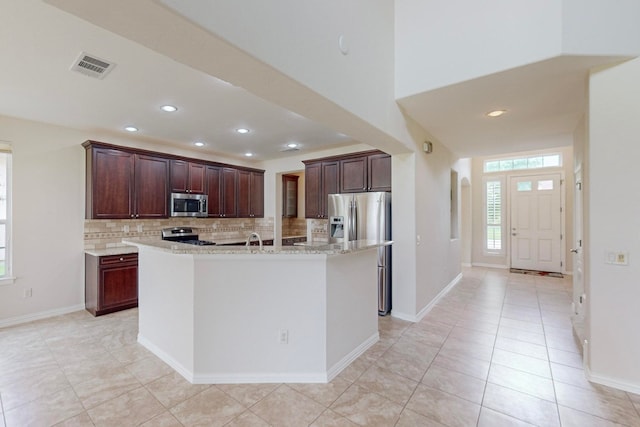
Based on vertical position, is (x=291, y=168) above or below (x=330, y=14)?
below

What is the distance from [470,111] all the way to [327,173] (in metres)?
2.20

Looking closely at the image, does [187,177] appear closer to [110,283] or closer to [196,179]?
[196,179]

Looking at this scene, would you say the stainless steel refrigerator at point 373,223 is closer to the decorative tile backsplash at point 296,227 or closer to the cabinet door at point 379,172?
the cabinet door at point 379,172

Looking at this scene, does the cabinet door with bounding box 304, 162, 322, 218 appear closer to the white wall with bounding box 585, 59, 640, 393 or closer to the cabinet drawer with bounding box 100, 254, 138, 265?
the cabinet drawer with bounding box 100, 254, 138, 265

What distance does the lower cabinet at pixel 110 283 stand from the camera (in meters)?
3.86

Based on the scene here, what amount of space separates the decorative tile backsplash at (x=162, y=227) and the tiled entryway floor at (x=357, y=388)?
1381 millimetres

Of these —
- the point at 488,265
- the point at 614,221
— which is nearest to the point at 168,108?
the point at 614,221

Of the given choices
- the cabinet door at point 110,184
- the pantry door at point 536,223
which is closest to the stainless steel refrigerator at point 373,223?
the cabinet door at point 110,184

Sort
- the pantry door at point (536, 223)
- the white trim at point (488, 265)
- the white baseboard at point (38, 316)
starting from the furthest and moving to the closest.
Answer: the white trim at point (488, 265)
the pantry door at point (536, 223)
the white baseboard at point (38, 316)

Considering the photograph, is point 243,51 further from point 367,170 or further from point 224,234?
point 224,234

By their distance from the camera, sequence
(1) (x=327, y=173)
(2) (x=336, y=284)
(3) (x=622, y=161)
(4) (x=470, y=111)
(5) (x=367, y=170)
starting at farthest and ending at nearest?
1. (1) (x=327, y=173)
2. (5) (x=367, y=170)
3. (4) (x=470, y=111)
4. (2) (x=336, y=284)
5. (3) (x=622, y=161)

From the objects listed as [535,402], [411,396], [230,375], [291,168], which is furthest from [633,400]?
[291,168]

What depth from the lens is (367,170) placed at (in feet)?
13.9

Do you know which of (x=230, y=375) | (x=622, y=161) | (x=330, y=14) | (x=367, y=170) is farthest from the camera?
(x=367, y=170)
